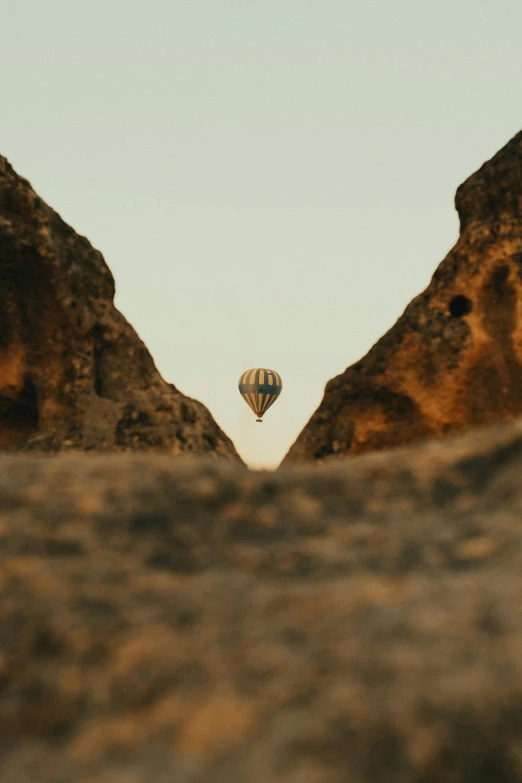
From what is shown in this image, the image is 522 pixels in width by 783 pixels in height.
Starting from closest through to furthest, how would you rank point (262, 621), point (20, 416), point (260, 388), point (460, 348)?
point (262, 621) → point (20, 416) → point (460, 348) → point (260, 388)

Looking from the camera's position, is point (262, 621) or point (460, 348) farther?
point (460, 348)

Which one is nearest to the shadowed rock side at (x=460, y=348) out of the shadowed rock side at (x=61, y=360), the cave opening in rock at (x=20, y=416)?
the shadowed rock side at (x=61, y=360)

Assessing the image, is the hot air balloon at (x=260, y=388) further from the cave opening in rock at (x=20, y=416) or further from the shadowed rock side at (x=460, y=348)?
the cave opening in rock at (x=20, y=416)

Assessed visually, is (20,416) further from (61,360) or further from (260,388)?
(260,388)

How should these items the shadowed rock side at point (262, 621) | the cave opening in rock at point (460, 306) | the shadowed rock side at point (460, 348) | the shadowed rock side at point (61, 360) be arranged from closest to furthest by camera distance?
the shadowed rock side at point (262, 621) < the shadowed rock side at point (61, 360) < the shadowed rock side at point (460, 348) < the cave opening in rock at point (460, 306)

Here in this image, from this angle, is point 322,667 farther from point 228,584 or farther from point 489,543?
point 489,543

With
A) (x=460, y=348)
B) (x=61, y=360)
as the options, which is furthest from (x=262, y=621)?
(x=460, y=348)

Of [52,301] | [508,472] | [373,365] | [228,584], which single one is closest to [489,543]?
[508,472]
